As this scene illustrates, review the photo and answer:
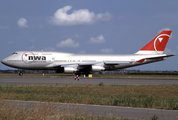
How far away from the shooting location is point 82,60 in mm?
51938

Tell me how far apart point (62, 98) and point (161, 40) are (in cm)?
4349

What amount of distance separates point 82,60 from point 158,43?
16530 millimetres

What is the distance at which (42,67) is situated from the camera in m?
50.4

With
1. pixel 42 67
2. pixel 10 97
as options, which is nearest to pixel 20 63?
Result: pixel 42 67

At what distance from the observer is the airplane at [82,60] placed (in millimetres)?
49469

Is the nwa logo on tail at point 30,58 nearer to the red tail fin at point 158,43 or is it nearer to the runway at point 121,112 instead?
the red tail fin at point 158,43

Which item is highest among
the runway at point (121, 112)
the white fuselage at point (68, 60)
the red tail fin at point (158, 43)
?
the red tail fin at point (158, 43)

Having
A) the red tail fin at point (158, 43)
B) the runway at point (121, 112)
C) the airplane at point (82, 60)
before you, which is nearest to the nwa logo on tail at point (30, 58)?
the airplane at point (82, 60)

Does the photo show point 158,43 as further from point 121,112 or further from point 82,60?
point 121,112

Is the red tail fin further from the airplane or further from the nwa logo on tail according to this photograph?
the nwa logo on tail

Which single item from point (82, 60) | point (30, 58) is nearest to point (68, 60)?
point (82, 60)

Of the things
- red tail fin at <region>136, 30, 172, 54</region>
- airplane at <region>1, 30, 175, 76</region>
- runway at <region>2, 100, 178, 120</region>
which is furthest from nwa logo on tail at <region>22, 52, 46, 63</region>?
runway at <region>2, 100, 178, 120</region>

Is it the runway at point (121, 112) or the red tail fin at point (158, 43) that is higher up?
the red tail fin at point (158, 43)

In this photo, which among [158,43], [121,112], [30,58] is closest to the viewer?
[121,112]
